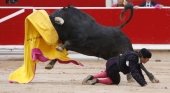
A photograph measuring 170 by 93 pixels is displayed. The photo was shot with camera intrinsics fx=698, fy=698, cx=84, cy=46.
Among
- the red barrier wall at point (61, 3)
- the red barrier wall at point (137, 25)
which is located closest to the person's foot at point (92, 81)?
the red barrier wall at point (137, 25)

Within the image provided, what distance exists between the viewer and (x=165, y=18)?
14.6 meters

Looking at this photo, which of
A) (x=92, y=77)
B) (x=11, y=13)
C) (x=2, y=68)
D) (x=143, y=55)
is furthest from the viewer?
(x=11, y=13)

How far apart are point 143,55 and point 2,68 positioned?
392 cm

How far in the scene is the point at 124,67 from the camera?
28.5 feet

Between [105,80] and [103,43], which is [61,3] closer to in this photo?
[103,43]

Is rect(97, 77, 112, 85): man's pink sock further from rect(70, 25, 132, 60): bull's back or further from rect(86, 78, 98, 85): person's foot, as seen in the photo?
rect(70, 25, 132, 60): bull's back

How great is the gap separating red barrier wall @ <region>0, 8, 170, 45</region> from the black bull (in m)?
4.95

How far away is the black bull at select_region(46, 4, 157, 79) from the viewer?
9.13 m

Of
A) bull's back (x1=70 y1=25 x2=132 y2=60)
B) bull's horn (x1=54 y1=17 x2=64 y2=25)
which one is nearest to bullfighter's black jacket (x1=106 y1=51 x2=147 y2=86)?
bull's back (x1=70 y1=25 x2=132 y2=60)

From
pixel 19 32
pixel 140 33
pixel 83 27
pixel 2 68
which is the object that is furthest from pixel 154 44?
pixel 83 27

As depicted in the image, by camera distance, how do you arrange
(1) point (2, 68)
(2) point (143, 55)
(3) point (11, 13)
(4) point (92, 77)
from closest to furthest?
(2) point (143, 55), (4) point (92, 77), (1) point (2, 68), (3) point (11, 13)

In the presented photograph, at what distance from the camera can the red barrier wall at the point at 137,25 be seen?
563 inches

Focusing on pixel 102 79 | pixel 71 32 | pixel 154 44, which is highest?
pixel 71 32

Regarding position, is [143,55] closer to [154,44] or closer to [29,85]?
[29,85]
